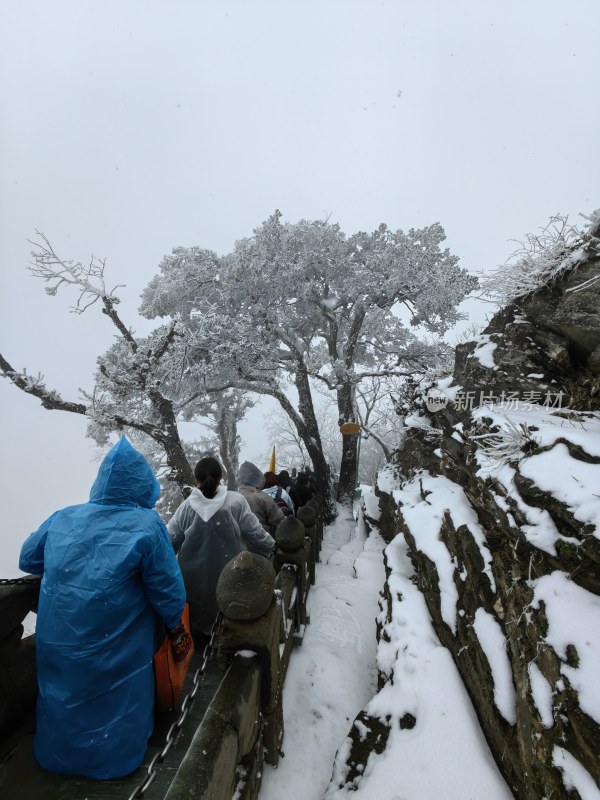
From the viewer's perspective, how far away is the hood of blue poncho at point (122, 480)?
6.41ft

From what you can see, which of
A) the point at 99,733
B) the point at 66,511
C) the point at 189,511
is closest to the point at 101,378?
the point at 189,511

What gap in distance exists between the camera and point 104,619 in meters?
1.73

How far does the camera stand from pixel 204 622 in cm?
295

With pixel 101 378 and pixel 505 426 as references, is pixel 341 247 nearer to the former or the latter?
pixel 101 378

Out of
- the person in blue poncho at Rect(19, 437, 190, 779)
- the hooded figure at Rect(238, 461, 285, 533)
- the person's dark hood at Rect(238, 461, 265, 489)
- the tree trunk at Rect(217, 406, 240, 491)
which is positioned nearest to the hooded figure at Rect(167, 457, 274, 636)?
the person in blue poncho at Rect(19, 437, 190, 779)

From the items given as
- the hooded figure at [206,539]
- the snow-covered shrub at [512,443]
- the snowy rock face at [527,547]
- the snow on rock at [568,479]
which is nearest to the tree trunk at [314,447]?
the snowy rock face at [527,547]

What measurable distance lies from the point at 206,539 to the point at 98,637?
1.20 meters

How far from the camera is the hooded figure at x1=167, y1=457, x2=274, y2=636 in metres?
2.88

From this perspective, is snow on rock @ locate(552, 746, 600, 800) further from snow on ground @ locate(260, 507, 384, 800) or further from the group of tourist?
the group of tourist

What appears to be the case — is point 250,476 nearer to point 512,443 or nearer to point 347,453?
point 512,443

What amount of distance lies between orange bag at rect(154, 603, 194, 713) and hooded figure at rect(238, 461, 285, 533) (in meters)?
2.11

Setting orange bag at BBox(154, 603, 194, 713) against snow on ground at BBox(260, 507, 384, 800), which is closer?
orange bag at BBox(154, 603, 194, 713)

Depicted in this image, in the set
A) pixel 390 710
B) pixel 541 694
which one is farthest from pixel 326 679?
pixel 541 694

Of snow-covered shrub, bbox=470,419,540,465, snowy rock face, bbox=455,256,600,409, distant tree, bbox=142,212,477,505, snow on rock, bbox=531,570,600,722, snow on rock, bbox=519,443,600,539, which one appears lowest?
snow on rock, bbox=531,570,600,722
